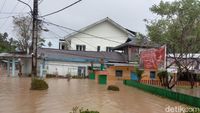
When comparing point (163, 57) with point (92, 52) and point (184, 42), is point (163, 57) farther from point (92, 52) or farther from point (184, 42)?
point (92, 52)

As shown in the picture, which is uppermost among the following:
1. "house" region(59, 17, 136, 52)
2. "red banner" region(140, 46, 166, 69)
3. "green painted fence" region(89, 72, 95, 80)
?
"house" region(59, 17, 136, 52)

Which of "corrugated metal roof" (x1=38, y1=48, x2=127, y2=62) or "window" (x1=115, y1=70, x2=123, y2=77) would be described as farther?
"corrugated metal roof" (x1=38, y1=48, x2=127, y2=62)

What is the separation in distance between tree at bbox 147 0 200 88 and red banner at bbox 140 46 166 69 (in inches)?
91.7

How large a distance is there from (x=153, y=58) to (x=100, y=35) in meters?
31.1

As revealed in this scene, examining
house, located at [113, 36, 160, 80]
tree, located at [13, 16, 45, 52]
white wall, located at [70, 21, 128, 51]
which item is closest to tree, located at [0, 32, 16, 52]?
tree, located at [13, 16, 45, 52]

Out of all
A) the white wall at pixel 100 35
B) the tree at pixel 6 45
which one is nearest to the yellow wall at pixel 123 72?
the white wall at pixel 100 35

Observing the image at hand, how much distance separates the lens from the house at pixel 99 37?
53406 millimetres

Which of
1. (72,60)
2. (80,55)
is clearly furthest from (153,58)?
(80,55)

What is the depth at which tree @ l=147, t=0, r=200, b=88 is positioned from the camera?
24.8 metres

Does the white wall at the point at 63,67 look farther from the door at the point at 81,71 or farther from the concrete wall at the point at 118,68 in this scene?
the concrete wall at the point at 118,68

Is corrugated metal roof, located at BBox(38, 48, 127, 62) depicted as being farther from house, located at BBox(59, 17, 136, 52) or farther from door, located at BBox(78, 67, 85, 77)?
house, located at BBox(59, 17, 136, 52)

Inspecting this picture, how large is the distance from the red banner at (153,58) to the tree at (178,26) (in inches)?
91.7

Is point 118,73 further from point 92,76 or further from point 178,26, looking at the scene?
point 178,26

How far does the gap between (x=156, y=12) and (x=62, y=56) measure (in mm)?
23421
